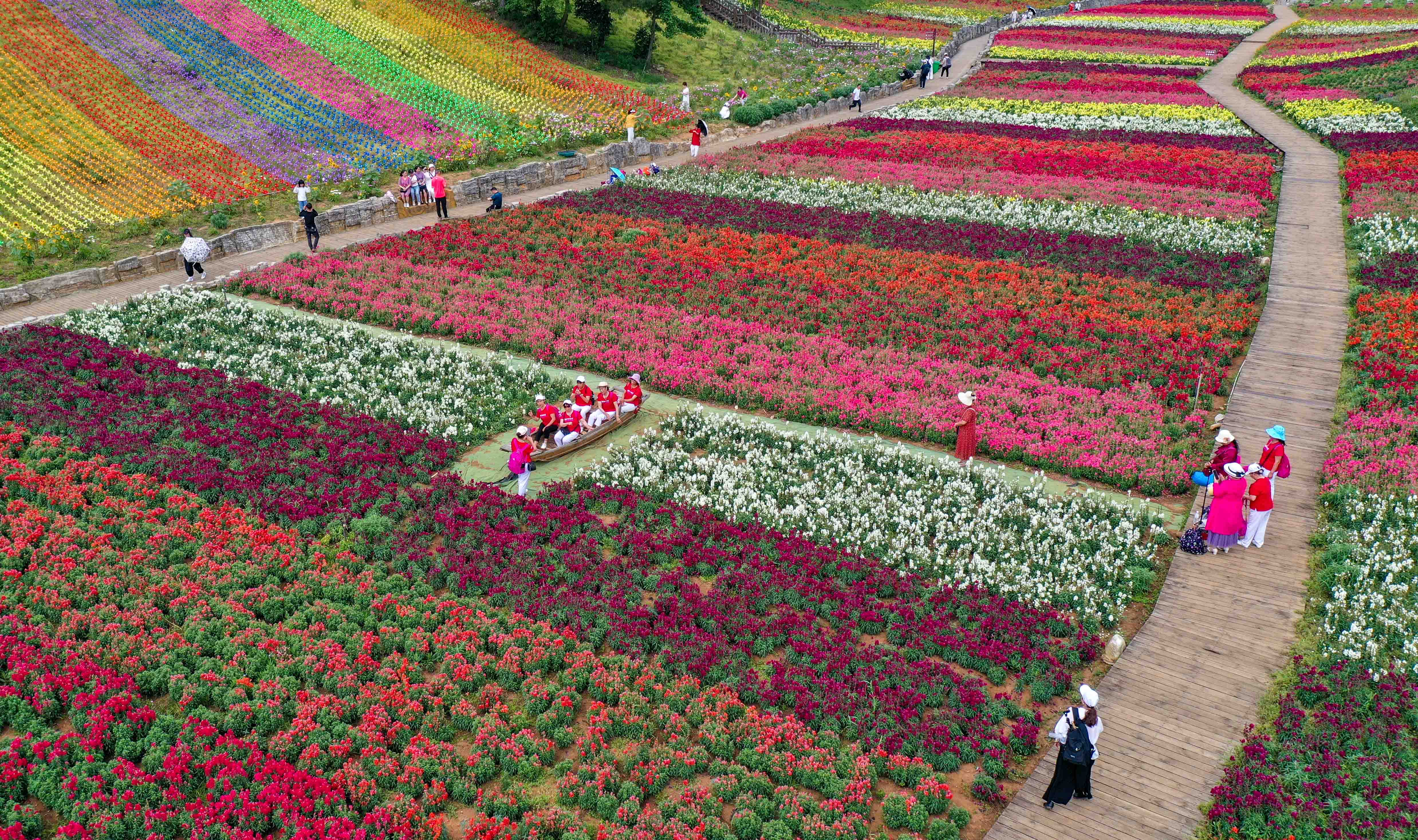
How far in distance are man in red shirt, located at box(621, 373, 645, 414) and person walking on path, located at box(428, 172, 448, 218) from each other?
622 inches

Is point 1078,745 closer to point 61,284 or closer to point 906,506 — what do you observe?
point 906,506

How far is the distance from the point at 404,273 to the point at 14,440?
10989 millimetres

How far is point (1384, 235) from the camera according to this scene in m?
25.6

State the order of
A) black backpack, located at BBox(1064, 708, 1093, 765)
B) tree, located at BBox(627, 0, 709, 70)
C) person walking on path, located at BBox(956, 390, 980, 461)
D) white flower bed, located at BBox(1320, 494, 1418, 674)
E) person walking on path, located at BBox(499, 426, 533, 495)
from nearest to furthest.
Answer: black backpack, located at BBox(1064, 708, 1093, 765), white flower bed, located at BBox(1320, 494, 1418, 674), person walking on path, located at BBox(499, 426, 533, 495), person walking on path, located at BBox(956, 390, 980, 461), tree, located at BBox(627, 0, 709, 70)

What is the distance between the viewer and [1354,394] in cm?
1802

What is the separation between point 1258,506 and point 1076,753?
6173mm

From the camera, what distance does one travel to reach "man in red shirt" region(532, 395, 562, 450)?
17.2 m

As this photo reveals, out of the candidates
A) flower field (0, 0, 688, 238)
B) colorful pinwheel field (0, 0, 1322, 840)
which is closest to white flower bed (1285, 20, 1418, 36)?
colorful pinwheel field (0, 0, 1322, 840)

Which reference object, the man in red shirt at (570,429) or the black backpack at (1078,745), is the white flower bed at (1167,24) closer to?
the man in red shirt at (570,429)

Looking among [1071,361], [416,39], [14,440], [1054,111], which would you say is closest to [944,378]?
[1071,361]

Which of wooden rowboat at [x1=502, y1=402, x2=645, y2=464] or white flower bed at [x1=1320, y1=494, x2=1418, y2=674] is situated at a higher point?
white flower bed at [x1=1320, y1=494, x2=1418, y2=674]

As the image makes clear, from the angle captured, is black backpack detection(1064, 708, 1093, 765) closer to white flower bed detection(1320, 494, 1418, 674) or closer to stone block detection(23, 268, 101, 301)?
white flower bed detection(1320, 494, 1418, 674)

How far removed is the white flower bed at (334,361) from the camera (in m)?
18.9

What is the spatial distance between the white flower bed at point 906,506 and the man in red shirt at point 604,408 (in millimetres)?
690
